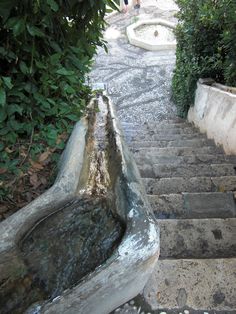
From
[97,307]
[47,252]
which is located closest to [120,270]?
[97,307]

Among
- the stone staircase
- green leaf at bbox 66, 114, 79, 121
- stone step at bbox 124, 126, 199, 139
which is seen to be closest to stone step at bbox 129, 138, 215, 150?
stone step at bbox 124, 126, 199, 139

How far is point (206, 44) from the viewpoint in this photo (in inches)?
216

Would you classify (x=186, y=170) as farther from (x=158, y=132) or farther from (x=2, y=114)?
(x=158, y=132)

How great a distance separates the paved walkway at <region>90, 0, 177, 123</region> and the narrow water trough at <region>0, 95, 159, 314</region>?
17.3 ft

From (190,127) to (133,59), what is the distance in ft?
17.8

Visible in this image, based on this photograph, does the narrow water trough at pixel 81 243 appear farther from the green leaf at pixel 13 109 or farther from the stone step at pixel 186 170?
the stone step at pixel 186 170

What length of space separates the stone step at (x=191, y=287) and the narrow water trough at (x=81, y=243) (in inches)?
4.1

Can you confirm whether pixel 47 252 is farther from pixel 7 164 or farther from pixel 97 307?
pixel 7 164

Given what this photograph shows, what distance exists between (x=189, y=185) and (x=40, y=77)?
1.76 metres

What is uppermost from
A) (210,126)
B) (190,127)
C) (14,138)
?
(14,138)

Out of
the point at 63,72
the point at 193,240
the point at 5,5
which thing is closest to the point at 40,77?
the point at 63,72

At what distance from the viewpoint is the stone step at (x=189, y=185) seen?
3.13 m

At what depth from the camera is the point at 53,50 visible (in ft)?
8.87

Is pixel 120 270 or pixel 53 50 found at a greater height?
pixel 53 50
